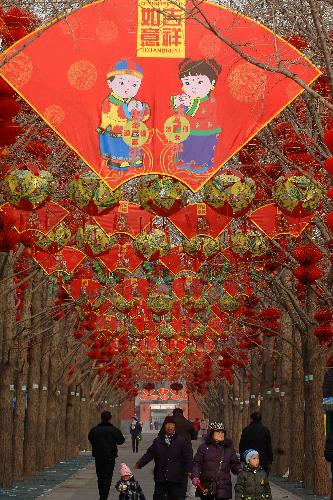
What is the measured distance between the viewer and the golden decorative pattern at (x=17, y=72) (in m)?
15.9

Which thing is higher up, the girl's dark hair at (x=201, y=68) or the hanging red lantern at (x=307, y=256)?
the girl's dark hair at (x=201, y=68)

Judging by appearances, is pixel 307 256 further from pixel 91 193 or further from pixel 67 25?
pixel 67 25

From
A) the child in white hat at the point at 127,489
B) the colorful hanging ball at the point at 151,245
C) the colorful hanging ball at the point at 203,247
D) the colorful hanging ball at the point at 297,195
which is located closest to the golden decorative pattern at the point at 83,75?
the colorful hanging ball at the point at 297,195

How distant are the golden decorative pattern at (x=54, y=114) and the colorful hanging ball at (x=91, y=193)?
0.86 m

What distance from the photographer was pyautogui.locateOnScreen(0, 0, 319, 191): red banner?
16.1 m

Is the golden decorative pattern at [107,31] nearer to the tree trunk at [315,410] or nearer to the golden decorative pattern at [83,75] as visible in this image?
the golden decorative pattern at [83,75]

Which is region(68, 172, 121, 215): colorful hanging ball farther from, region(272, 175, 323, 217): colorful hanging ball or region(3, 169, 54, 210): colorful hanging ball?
region(272, 175, 323, 217): colorful hanging ball

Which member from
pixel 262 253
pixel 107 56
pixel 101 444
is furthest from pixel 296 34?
pixel 101 444

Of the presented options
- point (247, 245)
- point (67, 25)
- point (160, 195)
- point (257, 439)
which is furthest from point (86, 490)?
point (67, 25)

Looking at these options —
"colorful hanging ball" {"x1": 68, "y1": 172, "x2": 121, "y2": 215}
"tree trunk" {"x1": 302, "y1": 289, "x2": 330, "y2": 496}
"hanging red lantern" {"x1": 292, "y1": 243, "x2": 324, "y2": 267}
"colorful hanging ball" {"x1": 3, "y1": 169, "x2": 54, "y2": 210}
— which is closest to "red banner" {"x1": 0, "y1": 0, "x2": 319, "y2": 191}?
"colorful hanging ball" {"x1": 68, "y1": 172, "x2": 121, "y2": 215}

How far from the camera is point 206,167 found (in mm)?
16219

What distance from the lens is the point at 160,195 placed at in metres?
15.8

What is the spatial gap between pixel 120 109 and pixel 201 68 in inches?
52.6

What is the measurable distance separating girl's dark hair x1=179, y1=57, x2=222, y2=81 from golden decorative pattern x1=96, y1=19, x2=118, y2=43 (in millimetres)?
1088
